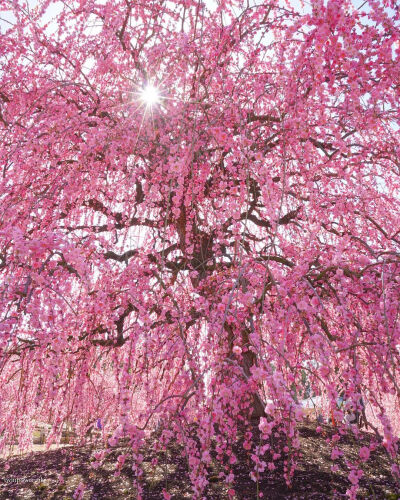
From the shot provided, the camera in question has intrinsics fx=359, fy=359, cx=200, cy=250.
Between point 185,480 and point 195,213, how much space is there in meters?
3.17

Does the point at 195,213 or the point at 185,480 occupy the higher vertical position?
the point at 195,213

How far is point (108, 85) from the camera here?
5148 millimetres

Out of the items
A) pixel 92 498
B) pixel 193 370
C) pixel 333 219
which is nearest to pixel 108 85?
pixel 333 219

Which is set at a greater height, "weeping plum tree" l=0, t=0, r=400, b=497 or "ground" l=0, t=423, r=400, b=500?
"weeping plum tree" l=0, t=0, r=400, b=497

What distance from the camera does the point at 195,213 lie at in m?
4.79

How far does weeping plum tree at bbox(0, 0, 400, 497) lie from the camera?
271cm

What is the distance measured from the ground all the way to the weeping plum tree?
247 mm

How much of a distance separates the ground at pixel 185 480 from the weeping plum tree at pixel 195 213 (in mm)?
247

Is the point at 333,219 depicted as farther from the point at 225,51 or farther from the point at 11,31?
the point at 11,31

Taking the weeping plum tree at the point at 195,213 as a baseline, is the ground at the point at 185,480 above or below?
below

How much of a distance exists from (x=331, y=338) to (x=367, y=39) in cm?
264

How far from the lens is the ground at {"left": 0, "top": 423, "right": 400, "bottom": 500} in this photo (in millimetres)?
3465

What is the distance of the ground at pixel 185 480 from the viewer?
3465mm

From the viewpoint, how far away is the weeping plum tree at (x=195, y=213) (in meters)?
2.71
